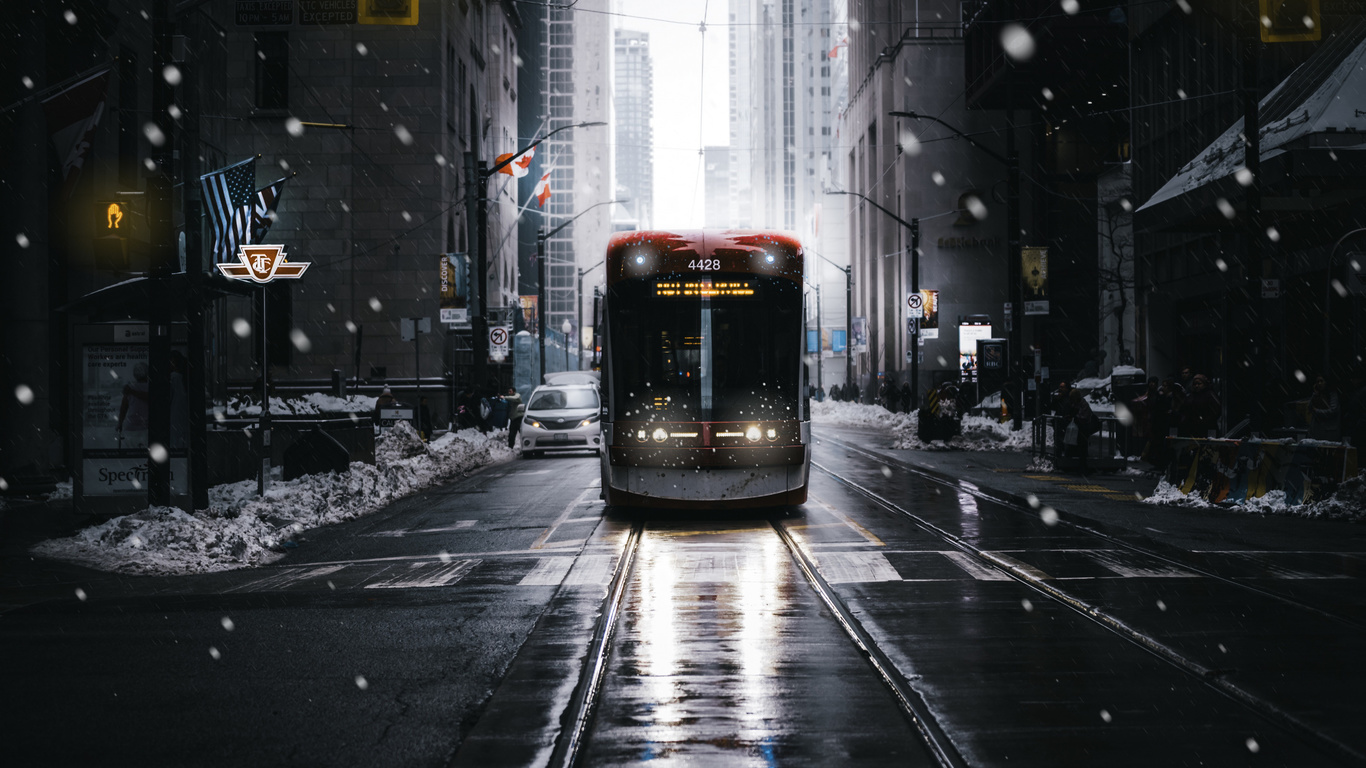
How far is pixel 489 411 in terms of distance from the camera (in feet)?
120

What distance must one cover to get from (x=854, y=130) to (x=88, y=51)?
79.5 metres

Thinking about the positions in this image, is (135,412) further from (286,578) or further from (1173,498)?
(1173,498)

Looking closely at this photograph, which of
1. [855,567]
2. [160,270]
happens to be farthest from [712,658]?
[160,270]

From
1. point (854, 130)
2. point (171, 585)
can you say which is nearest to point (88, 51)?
point (171, 585)

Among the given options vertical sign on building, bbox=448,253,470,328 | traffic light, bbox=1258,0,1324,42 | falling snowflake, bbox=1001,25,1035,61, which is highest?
falling snowflake, bbox=1001,25,1035,61

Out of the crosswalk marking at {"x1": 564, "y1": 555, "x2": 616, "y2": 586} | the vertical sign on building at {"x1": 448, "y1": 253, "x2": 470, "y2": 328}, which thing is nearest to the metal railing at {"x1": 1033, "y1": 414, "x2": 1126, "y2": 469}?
the crosswalk marking at {"x1": 564, "y1": 555, "x2": 616, "y2": 586}

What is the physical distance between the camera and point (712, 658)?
7504 millimetres

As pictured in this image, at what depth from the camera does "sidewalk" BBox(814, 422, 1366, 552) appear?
13289mm

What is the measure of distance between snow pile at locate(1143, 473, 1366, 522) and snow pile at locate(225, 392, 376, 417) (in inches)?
844

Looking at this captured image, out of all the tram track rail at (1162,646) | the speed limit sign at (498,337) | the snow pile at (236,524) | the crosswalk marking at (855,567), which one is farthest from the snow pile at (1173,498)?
the speed limit sign at (498,337)

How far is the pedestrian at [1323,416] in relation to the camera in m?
19.0

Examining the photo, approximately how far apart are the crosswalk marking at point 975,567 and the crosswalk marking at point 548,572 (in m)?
3.58

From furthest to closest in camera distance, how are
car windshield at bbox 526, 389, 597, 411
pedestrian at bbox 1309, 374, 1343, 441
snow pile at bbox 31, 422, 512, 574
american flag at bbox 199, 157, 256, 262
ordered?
car windshield at bbox 526, 389, 597, 411 < american flag at bbox 199, 157, 256, 262 < pedestrian at bbox 1309, 374, 1343, 441 < snow pile at bbox 31, 422, 512, 574

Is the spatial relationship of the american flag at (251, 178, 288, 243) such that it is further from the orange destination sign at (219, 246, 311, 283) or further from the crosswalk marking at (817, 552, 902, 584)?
the crosswalk marking at (817, 552, 902, 584)
